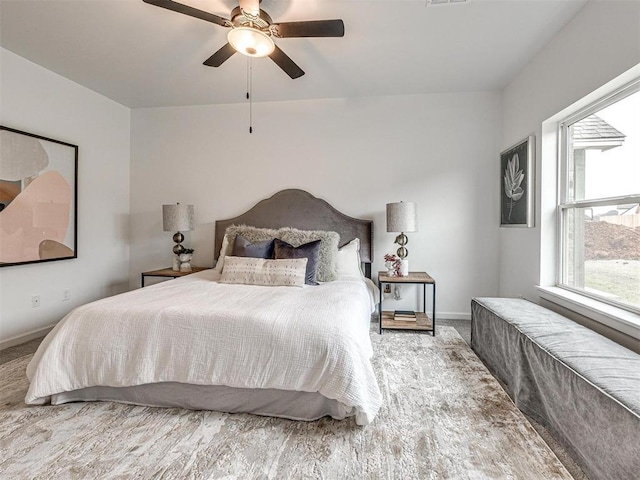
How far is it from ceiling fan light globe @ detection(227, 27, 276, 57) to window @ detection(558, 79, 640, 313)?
7.30 ft

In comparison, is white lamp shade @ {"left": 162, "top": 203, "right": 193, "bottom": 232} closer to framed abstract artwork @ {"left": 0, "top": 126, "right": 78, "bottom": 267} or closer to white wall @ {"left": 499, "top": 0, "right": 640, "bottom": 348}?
framed abstract artwork @ {"left": 0, "top": 126, "right": 78, "bottom": 267}

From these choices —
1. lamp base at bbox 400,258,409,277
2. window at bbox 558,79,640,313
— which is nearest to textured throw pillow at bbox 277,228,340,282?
lamp base at bbox 400,258,409,277

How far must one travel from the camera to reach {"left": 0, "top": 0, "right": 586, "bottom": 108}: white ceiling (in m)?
2.29

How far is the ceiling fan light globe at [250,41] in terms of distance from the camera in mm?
2029

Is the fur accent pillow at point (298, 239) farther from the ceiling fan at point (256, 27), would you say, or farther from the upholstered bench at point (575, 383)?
the ceiling fan at point (256, 27)

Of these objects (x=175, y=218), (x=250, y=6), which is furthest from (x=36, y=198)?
(x=250, y=6)

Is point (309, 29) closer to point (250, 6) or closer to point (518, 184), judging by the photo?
point (250, 6)

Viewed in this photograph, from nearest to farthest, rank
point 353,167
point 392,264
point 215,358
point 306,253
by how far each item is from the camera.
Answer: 1. point 215,358
2. point 306,253
3. point 392,264
4. point 353,167

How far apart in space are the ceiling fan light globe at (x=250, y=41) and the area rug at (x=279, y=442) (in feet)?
7.45

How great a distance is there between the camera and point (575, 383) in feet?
4.92

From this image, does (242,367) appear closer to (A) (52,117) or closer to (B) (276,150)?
(B) (276,150)

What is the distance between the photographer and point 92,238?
3.78 meters

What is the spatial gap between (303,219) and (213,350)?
2.20 m

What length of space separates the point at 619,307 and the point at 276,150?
3421mm
